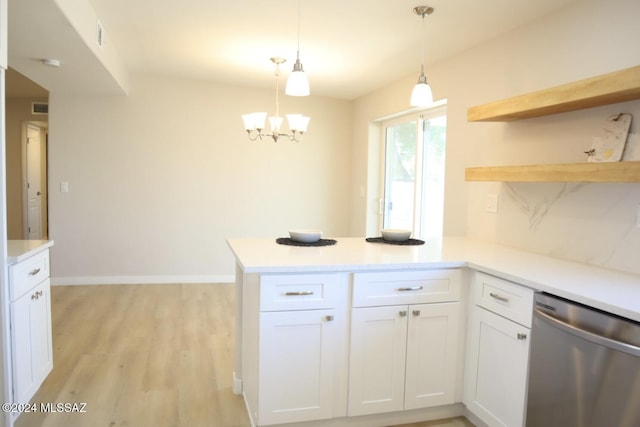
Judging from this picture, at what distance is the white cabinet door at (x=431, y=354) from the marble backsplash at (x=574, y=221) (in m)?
0.76

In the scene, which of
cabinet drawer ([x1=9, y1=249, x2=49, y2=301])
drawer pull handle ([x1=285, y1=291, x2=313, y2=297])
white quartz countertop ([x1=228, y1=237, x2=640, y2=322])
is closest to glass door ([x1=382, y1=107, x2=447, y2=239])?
white quartz countertop ([x1=228, y1=237, x2=640, y2=322])

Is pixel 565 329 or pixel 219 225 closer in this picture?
pixel 565 329

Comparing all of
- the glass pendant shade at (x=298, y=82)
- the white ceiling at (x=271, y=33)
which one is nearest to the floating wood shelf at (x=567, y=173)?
the white ceiling at (x=271, y=33)

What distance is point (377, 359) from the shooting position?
2.19 metres

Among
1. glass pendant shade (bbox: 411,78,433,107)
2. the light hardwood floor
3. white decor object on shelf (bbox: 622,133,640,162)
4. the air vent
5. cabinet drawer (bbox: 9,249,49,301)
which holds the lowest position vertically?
the light hardwood floor

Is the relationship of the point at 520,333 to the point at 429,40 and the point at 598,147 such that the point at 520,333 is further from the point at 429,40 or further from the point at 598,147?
the point at 429,40

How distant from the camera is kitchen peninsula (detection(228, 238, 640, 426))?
1996 millimetres

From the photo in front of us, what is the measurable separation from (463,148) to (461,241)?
0.79 m

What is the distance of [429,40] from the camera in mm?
3223

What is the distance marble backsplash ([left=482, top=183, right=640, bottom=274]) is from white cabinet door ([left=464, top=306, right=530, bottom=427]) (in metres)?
0.68

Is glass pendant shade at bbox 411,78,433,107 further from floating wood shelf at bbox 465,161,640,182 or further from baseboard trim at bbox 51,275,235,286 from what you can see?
baseboard trim at bbox 51,275,235,286

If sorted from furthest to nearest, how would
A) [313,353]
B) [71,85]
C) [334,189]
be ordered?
[334,189]
[71,85]
[313,353]

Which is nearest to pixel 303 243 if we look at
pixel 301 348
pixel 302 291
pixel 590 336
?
pixel 302 291

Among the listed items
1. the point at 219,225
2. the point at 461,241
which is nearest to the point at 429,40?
the point at 461,241
